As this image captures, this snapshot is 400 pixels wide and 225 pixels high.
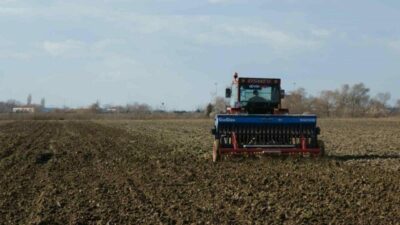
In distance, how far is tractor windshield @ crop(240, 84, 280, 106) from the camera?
20.1 m

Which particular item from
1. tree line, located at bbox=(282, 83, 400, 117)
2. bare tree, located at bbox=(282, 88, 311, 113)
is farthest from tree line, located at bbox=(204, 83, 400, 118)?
bare tree, located at bbox=(282, 88, 311, 113)

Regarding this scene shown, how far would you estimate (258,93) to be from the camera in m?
20.2

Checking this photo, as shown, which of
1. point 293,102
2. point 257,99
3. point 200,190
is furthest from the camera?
point 293,102

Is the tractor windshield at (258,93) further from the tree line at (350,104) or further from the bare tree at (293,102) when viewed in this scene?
the tree line at (350,104)

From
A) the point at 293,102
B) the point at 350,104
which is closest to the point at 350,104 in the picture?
the point at 350,104

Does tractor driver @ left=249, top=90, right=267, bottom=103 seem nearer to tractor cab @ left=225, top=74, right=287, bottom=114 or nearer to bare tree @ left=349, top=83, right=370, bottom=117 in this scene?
tractor cab @ left=225, top=74, right=287, bottom=114

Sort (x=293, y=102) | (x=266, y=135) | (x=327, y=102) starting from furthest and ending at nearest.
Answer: (x=327, y=102)
(x=293, y=102)
(x=266, y=135)

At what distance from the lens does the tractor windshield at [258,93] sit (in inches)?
791

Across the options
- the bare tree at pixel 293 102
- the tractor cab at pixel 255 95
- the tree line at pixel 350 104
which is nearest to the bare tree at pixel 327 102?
the tree line at pixel 350 104

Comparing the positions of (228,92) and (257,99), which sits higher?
(228,92)

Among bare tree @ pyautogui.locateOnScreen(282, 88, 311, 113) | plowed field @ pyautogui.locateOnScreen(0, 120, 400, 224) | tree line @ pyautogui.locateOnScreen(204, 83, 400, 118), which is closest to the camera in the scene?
plowed field @ pyautogui.locateOnScreen(0, 120, 400, 224)

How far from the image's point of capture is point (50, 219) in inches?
→ 338

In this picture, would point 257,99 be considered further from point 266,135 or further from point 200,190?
point 200,190

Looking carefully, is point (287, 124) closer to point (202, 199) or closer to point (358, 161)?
point (358, 161)
